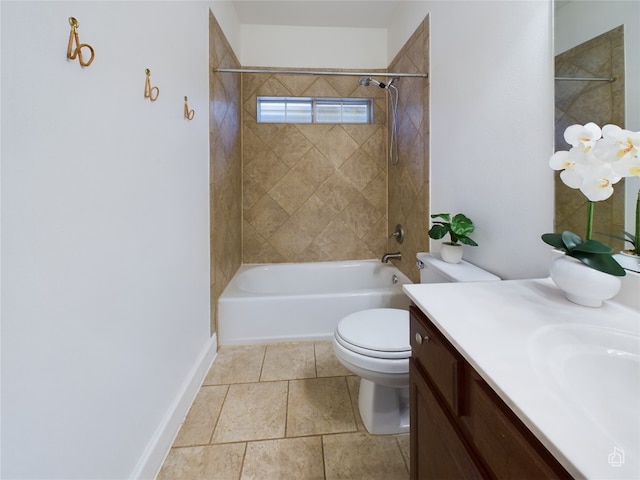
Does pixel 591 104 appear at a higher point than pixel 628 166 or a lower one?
higher

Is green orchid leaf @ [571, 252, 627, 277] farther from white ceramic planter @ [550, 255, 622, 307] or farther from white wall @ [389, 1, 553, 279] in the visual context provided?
white wall @ [389, 1, 553, 279]

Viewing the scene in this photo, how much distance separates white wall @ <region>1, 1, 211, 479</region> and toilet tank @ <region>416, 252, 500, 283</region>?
1.30 meters

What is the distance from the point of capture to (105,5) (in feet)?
2.66

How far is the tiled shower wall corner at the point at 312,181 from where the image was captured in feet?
8.86

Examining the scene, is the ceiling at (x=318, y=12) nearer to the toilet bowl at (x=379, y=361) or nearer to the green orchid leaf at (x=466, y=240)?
the green orchid leaf at (x=466, y=240)

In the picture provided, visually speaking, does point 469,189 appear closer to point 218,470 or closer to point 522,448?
point 522,448

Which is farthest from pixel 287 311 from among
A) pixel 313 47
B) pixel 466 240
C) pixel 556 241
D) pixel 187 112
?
pixel 313 47

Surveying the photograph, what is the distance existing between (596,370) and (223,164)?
84.5 inches

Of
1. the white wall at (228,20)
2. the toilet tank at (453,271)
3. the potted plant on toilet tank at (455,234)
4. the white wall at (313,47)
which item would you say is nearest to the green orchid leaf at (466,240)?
the potted plant on toilet tank at (455,234)

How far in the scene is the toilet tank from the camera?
1.25 metres

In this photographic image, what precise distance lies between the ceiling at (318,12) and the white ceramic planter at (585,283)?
8.27 feet

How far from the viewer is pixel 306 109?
9.11 ft

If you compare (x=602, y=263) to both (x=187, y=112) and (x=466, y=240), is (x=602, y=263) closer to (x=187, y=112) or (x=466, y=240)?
(x=466, y=240)

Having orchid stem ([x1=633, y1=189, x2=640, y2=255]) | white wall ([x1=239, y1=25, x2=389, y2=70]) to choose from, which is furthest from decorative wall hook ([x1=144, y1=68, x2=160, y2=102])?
white wall ([x1=239, y1=25, x2=389, y2=70])
